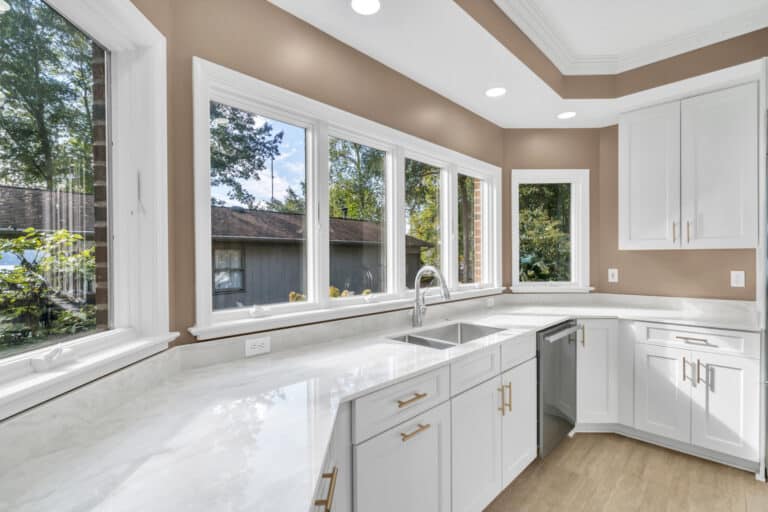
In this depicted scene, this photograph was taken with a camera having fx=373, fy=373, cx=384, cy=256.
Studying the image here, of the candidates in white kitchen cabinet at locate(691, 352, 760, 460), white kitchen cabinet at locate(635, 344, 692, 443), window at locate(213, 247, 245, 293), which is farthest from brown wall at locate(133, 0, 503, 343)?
white kitchen cabinet at locate(691, 352, 760, 460)

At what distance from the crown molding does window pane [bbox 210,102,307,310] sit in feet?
4.56

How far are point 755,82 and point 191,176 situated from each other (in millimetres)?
3375

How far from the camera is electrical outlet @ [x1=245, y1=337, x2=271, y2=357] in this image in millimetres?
1613

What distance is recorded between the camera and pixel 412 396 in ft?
4.74

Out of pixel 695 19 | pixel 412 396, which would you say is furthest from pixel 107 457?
pixel 695 19

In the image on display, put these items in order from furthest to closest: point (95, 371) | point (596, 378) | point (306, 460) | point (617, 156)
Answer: point (617, 156)
point (596, 378)
point (95, 371)
point (306, 460)

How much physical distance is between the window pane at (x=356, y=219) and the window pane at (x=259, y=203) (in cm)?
21

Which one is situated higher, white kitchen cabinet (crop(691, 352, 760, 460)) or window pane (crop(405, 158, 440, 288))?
window pane (crop(405, 158, 440, 288))

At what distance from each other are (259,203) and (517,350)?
1600 millimetres

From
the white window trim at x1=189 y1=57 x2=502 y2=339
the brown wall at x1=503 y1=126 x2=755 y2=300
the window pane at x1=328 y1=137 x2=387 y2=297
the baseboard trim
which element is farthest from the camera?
the brown wall at x1=503 y1=126 x2=755 y2=300

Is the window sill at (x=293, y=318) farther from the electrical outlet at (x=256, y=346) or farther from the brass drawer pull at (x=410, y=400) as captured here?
the brass drawer pull at (x=410, y=400)

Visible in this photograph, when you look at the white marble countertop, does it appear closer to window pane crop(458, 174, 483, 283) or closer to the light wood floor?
the light wood floor

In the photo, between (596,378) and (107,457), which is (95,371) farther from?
(596,378)

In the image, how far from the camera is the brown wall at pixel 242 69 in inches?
56.4
